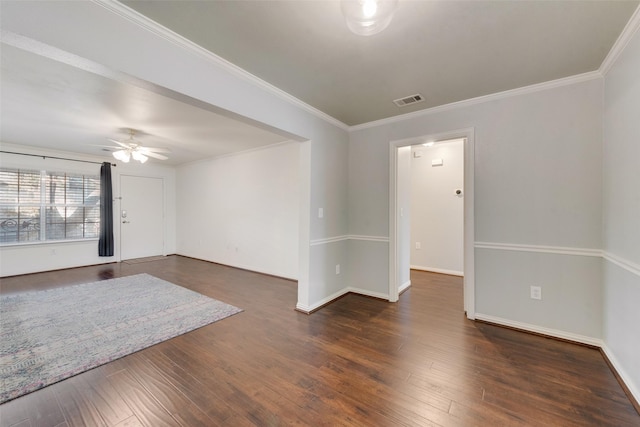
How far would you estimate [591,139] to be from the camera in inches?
90.7

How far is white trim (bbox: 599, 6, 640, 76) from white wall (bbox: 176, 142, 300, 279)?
361cm

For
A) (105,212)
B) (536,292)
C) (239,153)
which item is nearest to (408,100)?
(536,292)

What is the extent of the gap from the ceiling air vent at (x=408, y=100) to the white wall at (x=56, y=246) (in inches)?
255

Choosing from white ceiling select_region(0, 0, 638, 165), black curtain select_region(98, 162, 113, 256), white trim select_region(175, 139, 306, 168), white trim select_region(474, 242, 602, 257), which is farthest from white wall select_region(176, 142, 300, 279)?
white trim select_region(474, 242, 602, 257)

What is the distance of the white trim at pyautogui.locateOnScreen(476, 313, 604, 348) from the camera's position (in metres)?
2.28

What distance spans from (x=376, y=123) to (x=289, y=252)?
103 inches

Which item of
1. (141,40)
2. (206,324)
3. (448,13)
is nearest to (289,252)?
(206,324)

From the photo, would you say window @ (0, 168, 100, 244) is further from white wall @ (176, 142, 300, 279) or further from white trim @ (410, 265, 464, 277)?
white trim @ (410, 265, 464, 277)

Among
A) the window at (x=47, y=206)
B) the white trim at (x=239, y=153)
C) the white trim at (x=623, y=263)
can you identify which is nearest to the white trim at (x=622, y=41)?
the white trim at (x=623, y=263)

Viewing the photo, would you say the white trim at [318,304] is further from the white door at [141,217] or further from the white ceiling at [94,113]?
the white door at [141,217]

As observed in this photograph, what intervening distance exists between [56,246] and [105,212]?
3.48 ft

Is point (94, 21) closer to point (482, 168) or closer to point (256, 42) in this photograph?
point (256, 42)

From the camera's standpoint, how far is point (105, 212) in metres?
5.70

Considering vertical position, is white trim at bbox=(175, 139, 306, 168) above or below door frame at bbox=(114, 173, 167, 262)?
above
